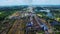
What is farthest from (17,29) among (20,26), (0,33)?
(0,33)

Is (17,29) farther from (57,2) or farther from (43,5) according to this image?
(57,2)

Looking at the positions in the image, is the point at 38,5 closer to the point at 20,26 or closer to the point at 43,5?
the point at 43,5

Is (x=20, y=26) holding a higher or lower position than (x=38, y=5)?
lower

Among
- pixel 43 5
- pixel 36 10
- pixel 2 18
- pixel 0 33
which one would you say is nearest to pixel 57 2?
pixel 43 5

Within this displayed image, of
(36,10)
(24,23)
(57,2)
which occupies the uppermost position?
(57,2)

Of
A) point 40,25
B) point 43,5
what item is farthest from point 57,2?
point 40,25

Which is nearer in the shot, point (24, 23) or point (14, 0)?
point (24, 23)

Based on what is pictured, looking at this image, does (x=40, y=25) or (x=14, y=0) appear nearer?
(x=40, y=25)

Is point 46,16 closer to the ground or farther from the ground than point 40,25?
farther from the ground

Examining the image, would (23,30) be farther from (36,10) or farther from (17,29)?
(36,10)
